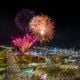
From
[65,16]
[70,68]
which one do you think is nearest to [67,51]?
[70,68]

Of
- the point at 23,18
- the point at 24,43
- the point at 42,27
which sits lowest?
the point at 24,43

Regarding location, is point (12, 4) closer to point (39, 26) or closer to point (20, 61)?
point (39, 26)

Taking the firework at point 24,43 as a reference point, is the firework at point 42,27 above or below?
above
